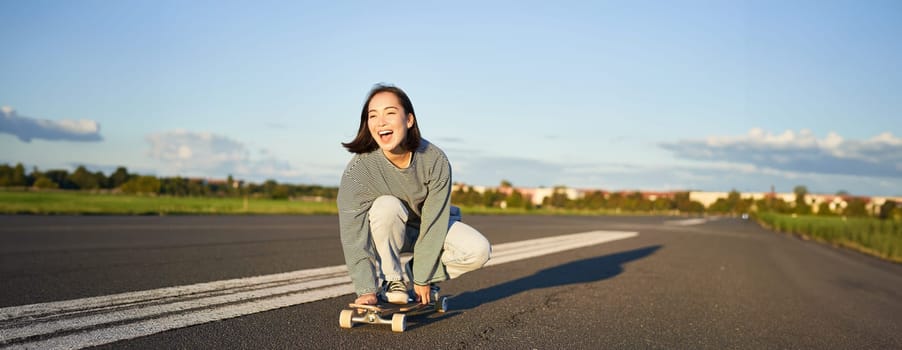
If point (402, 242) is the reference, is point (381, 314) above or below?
below

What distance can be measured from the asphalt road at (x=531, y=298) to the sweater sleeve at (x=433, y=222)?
37 cm

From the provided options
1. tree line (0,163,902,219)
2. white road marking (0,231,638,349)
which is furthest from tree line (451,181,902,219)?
white road marking (0,231,638,349)

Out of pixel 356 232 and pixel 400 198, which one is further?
pixel 400 198

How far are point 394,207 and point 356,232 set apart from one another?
279 millimetres

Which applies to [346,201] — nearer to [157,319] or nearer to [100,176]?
[157,319]

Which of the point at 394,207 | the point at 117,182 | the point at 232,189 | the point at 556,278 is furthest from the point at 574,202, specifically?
the point at 394,207

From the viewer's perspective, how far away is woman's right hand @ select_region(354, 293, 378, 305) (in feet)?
12.2

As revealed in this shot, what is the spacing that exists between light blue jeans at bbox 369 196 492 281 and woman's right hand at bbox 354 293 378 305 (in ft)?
0.90

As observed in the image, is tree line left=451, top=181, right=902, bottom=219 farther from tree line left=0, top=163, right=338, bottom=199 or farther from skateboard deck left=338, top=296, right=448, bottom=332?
skateboard deck left=338, top=296, right=448, bottom=332

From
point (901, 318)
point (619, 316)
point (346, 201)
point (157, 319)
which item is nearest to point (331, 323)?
point (346, 201)

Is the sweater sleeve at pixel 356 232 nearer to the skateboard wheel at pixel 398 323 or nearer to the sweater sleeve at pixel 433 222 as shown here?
the skateboard wheel at pixel 398 323

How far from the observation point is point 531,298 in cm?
559

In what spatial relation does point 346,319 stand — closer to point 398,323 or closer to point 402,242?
point 398,323

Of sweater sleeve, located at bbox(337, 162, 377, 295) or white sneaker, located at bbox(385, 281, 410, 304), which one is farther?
white sneaker, located at bbox(385, 281, 410, 304)
